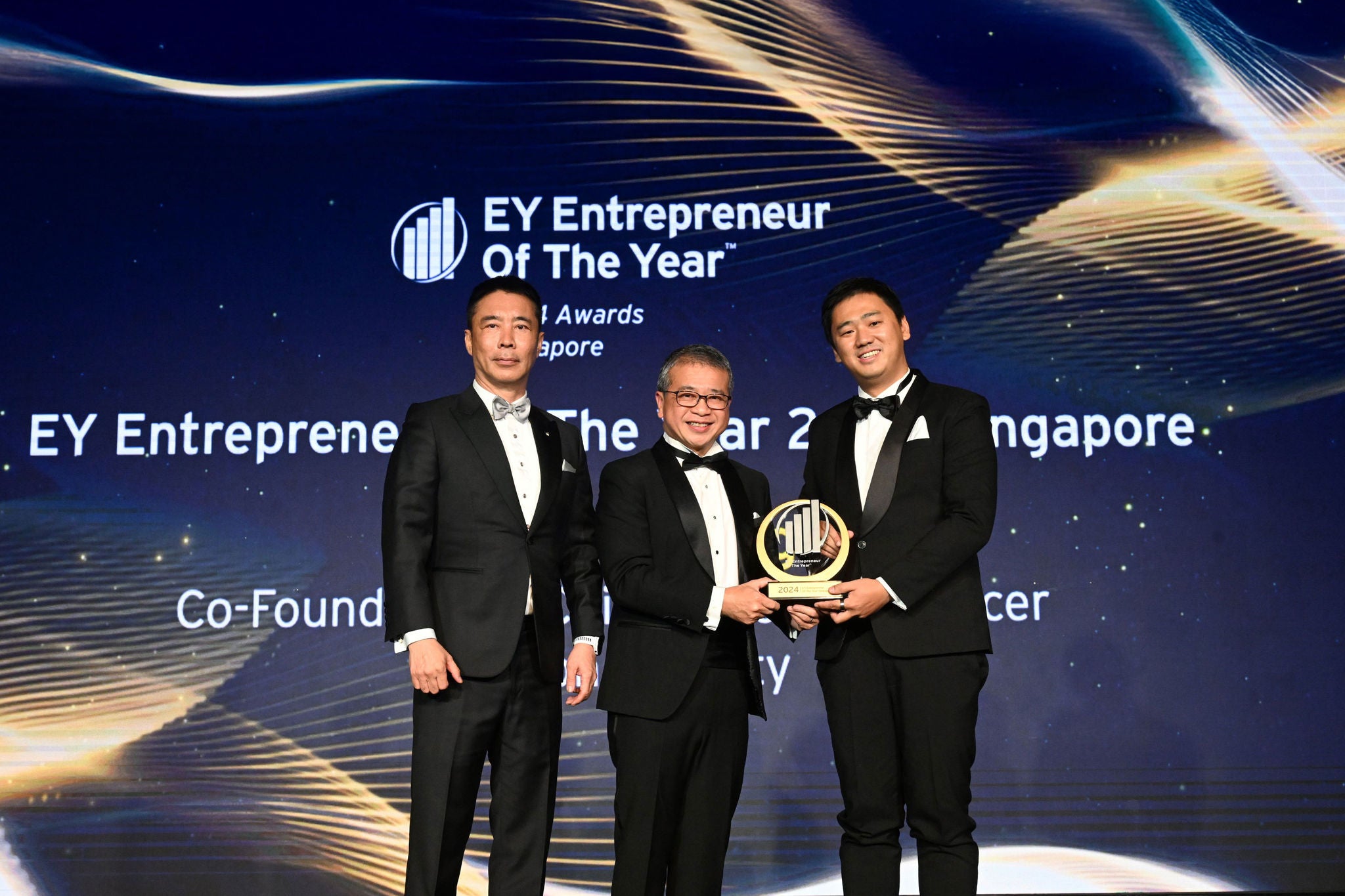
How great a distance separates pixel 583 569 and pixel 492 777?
553mm

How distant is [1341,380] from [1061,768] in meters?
1.85

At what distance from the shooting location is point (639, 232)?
15.1 feet

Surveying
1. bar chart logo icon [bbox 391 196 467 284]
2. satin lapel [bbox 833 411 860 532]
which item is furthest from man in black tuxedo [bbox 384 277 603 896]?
bar chart logo icon [bbox 391 196 467 284]

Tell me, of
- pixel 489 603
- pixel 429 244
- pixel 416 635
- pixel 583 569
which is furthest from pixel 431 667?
pixel 429 244

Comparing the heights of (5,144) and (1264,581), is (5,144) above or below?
above

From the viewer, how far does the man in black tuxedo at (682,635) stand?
2693 millimetres

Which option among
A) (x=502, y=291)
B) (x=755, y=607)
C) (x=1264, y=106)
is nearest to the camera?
(x=755, y=607)

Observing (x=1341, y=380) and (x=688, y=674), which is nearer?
(x=688, y=674)

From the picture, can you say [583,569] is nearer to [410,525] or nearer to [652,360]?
[410,525]

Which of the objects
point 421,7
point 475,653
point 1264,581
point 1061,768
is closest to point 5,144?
point 421,7

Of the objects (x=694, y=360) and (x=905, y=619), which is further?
(x=694, y=360)

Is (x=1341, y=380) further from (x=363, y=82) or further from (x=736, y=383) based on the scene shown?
(x=363, y=82)

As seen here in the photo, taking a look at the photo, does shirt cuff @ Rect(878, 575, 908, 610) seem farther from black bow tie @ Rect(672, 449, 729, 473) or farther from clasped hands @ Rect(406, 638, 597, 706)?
clasped hands @ Rect(406, 638, 597, 706)

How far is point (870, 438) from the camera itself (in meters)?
2.76
